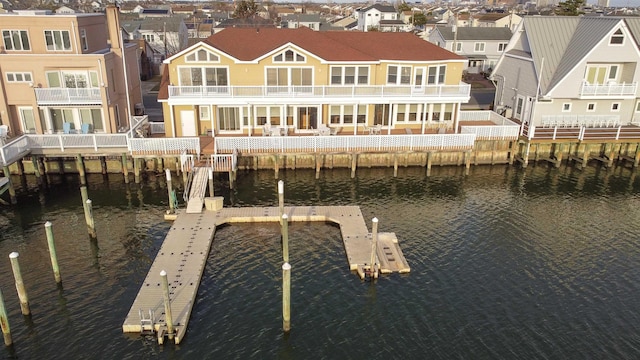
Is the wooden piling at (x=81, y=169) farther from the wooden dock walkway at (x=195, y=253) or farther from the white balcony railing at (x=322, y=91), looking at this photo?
the wooden dock walkway at (x=195, y=253)

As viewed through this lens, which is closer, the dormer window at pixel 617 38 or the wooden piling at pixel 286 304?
the wooden piling at pixel 286 304

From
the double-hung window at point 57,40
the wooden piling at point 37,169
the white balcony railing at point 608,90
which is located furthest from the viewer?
the white balcony railing at point 608,90

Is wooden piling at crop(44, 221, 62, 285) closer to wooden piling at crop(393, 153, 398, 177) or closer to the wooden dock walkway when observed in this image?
the wooden dock walkway

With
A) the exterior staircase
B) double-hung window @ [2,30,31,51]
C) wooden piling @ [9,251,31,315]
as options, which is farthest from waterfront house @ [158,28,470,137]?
wooden piling @ [9,251,31,315]

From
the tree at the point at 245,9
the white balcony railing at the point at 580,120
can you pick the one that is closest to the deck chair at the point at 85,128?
the white balcony railing at the point at 580,120

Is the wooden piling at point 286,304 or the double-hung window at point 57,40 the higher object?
the double-hung window at point 57,40

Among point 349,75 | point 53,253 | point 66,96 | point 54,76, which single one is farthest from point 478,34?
point 53,253
